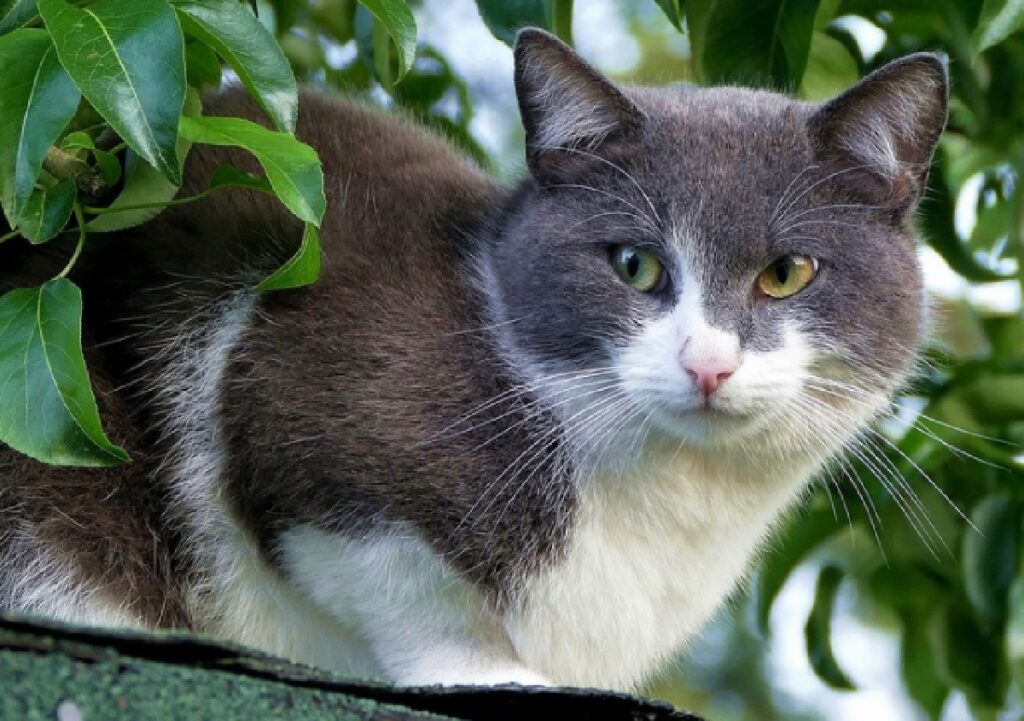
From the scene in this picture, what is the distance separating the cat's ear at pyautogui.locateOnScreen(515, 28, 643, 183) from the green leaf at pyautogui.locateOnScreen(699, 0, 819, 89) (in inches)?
13.0

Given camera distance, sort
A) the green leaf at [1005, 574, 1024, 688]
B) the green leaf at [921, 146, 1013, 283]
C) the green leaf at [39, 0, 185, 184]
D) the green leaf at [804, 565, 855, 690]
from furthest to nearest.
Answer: the green leaf at [804, 565, 855, 690] → the green leaf at [921, 146, 1013, 283] → the green leaf at [1005, 574, 1024, 688] → the green leaf at [39, 0, 185, 184]

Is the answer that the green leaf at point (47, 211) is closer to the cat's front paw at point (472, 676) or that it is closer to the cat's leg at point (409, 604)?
the cat's leg at point (409, 604)

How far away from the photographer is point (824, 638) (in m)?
2.61

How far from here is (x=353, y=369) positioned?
1.96 m

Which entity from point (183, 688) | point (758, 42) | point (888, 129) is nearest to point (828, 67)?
point (758, 42)

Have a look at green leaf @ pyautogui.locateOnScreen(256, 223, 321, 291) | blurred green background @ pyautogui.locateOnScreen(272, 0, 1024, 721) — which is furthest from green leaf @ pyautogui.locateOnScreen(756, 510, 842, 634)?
green leaf @ pyautogui.locateOnScreen(256, 223, 321, 291)

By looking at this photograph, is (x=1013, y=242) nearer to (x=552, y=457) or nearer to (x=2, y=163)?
(x=552, y=457)

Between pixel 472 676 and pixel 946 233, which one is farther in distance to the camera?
pixel 946 233

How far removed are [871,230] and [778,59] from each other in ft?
1.47

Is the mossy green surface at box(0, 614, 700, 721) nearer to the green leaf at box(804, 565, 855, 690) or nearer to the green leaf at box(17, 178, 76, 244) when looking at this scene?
the green leaf at box(17, 178, 76, 244)

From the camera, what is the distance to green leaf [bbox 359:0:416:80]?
1699 mm

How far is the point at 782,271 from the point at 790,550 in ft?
2.56

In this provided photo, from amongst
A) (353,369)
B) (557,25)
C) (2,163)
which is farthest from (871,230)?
(2,163)

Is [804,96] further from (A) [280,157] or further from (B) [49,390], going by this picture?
(B) [49,390]
